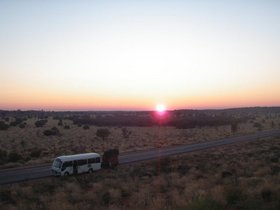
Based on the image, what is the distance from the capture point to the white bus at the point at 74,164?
31.9 m

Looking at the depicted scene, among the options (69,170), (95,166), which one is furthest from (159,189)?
(95,166)

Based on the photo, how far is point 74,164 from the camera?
3322 centimetres

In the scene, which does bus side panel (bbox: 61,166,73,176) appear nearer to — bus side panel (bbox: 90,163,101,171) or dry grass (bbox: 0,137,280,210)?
dry grass (bbox: 0,137,280,210)

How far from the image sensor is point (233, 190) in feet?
55.0

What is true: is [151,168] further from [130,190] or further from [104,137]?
[104,137]

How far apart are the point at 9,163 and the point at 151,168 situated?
655 inches

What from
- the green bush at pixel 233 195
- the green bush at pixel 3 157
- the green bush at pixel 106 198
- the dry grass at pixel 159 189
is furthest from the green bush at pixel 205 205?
the green bush at pixel 3 157

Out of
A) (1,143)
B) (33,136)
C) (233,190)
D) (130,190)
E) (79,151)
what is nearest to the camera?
(233,190)

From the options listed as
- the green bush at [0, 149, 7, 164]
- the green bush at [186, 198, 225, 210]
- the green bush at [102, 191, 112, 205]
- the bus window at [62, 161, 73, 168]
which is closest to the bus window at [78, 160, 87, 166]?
the bus window at [62, 161, 73, 168]

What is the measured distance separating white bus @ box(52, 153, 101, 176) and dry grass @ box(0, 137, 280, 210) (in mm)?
1185

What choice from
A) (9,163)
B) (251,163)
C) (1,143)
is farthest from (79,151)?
(251,163)

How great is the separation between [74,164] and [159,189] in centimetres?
1274

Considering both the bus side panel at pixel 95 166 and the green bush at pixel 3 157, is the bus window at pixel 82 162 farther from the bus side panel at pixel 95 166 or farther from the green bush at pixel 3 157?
the green bush at pixel 3 157

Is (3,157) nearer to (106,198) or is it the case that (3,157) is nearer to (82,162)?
(82,162)
